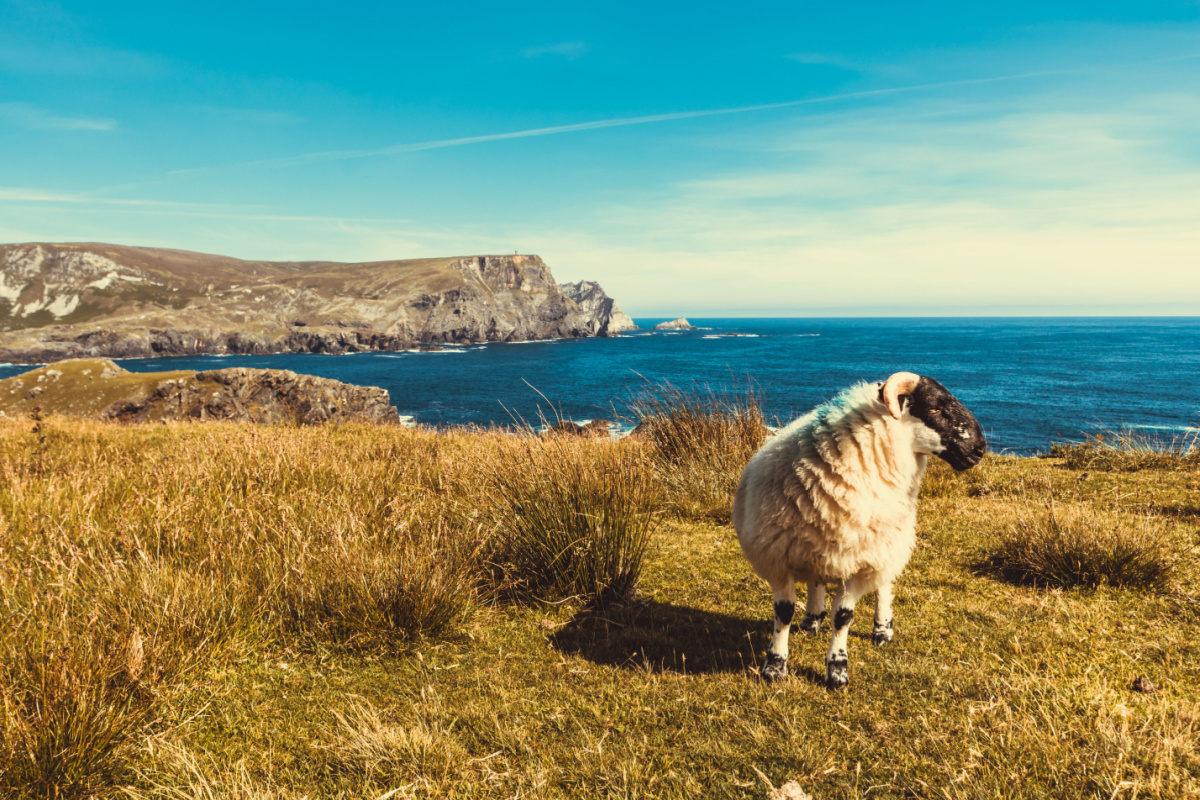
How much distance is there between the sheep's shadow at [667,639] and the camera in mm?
4160

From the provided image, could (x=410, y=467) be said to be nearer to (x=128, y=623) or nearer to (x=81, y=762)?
(x=128, y=623)

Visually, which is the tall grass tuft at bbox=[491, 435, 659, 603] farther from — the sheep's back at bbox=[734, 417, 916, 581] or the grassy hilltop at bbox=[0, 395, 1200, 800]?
the sheep's back at bbox=[734, 417, 916, 581]

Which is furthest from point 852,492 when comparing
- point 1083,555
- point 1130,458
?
point 1130,458

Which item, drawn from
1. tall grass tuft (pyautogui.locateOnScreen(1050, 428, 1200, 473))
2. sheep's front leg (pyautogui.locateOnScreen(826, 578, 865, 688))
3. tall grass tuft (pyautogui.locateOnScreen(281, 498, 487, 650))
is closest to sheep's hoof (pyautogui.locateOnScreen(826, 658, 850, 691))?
sheep's front leg (pyautogui.locateOnScreen(826, 578, 865, 688))

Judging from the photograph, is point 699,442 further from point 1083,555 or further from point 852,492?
point 852,492

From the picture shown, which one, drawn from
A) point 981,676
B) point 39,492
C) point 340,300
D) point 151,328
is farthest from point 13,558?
point 340,300

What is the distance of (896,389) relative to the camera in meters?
3.57

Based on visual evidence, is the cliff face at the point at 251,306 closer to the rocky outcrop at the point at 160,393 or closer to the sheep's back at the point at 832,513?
the rocky outcrop at the point at 160,393

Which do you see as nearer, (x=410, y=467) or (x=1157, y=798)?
(x=1157, y=798)

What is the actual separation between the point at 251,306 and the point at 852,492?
167 m

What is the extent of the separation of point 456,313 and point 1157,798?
6141 inches

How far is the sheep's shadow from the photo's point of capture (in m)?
4.16

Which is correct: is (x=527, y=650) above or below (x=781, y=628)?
below

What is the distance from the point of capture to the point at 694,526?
303 inches
